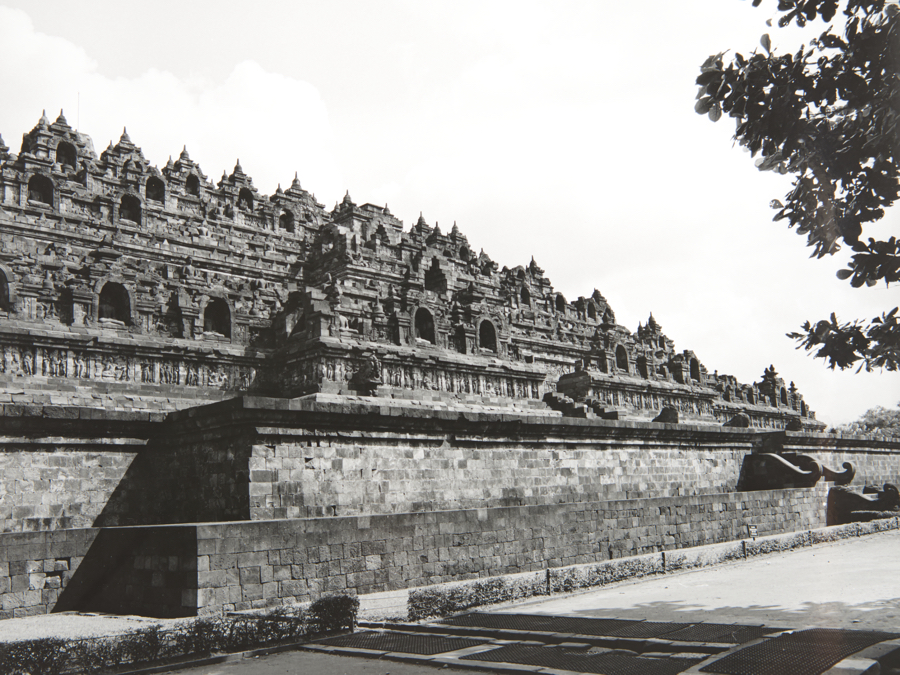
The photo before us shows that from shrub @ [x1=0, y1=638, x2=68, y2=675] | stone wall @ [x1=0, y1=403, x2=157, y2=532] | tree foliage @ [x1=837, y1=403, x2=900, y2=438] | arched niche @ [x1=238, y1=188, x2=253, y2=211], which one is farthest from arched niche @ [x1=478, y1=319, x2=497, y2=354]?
tree foliage @ [x1=837, y1=403, x2=900, y2=438]

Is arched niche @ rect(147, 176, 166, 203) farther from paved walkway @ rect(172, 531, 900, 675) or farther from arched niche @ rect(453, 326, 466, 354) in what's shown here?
paved walkway @ rect(172, 531, 900, 675)

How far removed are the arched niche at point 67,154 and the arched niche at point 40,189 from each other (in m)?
3.08

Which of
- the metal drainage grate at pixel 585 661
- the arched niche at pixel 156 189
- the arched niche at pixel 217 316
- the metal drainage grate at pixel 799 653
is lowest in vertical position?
the metal drainage grate at pixel 585 661

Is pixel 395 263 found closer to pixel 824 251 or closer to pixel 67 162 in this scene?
pixel 67 162

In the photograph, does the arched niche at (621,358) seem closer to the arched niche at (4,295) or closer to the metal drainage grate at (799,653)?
the arched niche at (4,295)

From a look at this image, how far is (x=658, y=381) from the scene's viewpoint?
124 feet

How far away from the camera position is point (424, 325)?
26859 millimetres

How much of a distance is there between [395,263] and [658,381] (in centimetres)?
1471

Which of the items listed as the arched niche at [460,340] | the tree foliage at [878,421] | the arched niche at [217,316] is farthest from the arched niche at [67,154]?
the tree foliage at [878,421]

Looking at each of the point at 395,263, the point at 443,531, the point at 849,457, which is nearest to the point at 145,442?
the point at 443,531

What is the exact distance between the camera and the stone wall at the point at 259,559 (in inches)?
376

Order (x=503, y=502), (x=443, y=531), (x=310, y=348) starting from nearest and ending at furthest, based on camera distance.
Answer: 1. (x=443, y=531)
2. (x=503, y=502)
3. (x=310, y=348)

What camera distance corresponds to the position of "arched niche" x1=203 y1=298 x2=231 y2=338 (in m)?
24.9

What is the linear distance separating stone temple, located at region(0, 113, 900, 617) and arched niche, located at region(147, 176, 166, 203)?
0.34 feet
